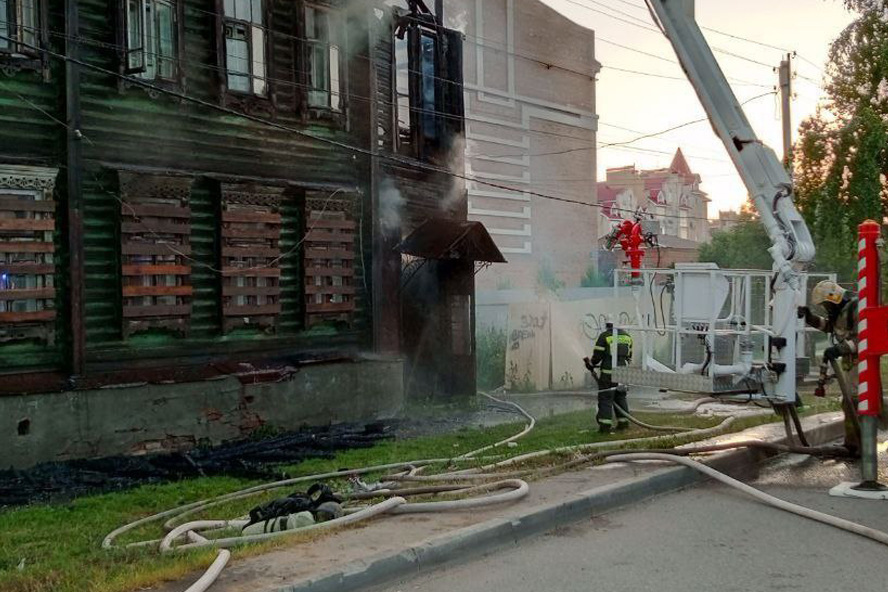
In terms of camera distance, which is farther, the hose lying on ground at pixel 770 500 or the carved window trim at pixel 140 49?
the carved window trim at pixel 140 49

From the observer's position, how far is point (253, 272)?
1304cm

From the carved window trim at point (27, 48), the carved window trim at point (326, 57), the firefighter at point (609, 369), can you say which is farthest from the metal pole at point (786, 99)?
the carved window trim at point (27, 48)

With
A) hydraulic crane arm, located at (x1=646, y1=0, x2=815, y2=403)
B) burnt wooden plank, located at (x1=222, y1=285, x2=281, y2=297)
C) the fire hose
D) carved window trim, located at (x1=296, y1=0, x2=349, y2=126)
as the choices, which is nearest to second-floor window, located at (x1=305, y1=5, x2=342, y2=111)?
carved window trim, located at (x1=296, y1=0, x2=349, y2=126)

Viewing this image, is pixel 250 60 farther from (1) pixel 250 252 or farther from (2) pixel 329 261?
(2) pixel 329 261

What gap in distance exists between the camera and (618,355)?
10.4 meters

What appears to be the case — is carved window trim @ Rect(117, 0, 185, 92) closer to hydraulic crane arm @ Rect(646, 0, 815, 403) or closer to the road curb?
hydraulic crane arm @ Rect(646, 0, 815, 403)

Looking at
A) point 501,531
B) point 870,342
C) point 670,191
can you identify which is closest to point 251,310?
point 501,531

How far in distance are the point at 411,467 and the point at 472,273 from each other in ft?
28.9

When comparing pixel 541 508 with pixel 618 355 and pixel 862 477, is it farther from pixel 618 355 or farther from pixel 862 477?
pixel 618 355

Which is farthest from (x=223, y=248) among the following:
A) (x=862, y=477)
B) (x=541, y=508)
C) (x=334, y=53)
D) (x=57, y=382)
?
(x=862, y=477)

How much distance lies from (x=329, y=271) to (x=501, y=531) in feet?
29.2

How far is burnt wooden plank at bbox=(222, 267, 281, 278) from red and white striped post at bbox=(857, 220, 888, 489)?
8.36m

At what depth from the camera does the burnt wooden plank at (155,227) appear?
37.4 ft

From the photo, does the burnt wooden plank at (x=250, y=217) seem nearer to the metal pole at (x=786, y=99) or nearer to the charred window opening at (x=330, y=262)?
the charred window opening at (x=330, y=262)
